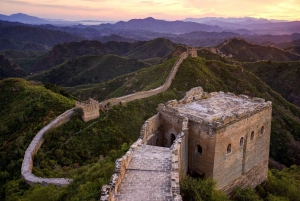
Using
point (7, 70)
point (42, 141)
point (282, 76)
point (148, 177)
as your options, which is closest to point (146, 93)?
point (42, 141)

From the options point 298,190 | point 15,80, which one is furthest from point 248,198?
point 15,80

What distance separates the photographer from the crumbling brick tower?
15367 mm

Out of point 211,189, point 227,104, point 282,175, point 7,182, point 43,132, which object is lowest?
point 282,175

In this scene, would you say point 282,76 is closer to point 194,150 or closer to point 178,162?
point 194,150

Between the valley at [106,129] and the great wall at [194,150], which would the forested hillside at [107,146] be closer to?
the valley at [106,129]

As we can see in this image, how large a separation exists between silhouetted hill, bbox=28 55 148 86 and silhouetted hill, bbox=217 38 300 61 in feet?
148

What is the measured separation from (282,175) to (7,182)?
2384 cm

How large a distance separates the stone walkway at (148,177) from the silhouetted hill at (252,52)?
4616 inches

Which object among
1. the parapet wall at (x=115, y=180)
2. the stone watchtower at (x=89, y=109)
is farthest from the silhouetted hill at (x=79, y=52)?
the parapet wall at (x=115, y=180)

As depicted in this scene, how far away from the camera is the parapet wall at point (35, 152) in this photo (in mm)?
18516

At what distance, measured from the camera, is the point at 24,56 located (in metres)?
191

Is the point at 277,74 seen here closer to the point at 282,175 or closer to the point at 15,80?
the point at 282,175

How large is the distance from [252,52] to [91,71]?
264 feet

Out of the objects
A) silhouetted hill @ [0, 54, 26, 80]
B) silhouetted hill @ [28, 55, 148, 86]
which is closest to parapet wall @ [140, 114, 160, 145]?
silhouetted hill @ [28, 55, 148, 86]
